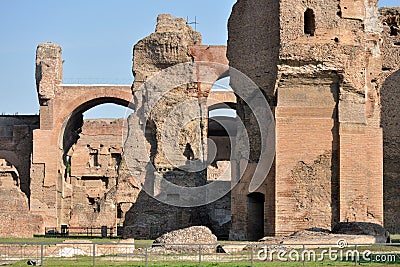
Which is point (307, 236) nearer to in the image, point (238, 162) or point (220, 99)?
point (238, 162)

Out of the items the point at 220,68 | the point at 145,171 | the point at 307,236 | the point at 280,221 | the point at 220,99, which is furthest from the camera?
the point at 220,99

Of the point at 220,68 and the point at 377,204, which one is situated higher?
the point at 220,68

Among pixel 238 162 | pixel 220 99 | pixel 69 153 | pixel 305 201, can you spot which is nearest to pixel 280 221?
pixel 305 201

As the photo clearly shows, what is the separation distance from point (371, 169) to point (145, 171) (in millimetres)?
11307

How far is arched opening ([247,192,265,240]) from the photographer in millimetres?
22219

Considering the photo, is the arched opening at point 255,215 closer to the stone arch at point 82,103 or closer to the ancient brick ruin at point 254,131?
the ancient brick ruin at point 254,131

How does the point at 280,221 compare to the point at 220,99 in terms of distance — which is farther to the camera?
the point at 220,99

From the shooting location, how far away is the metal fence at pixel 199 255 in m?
14.2

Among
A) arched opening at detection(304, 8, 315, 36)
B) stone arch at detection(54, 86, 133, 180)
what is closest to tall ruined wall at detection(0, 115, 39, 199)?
stone arch at detection(54, 86, 133, 180)

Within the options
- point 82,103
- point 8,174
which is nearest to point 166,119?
point 82,103

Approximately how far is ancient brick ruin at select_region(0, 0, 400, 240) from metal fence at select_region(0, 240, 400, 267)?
4.84 meters

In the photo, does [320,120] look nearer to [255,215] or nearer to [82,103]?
[255,215]

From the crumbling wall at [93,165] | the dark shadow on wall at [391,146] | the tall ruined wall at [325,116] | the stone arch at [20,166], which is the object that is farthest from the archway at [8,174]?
the tall ruined wall at [325,116]

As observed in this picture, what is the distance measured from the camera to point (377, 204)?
21297 mm
